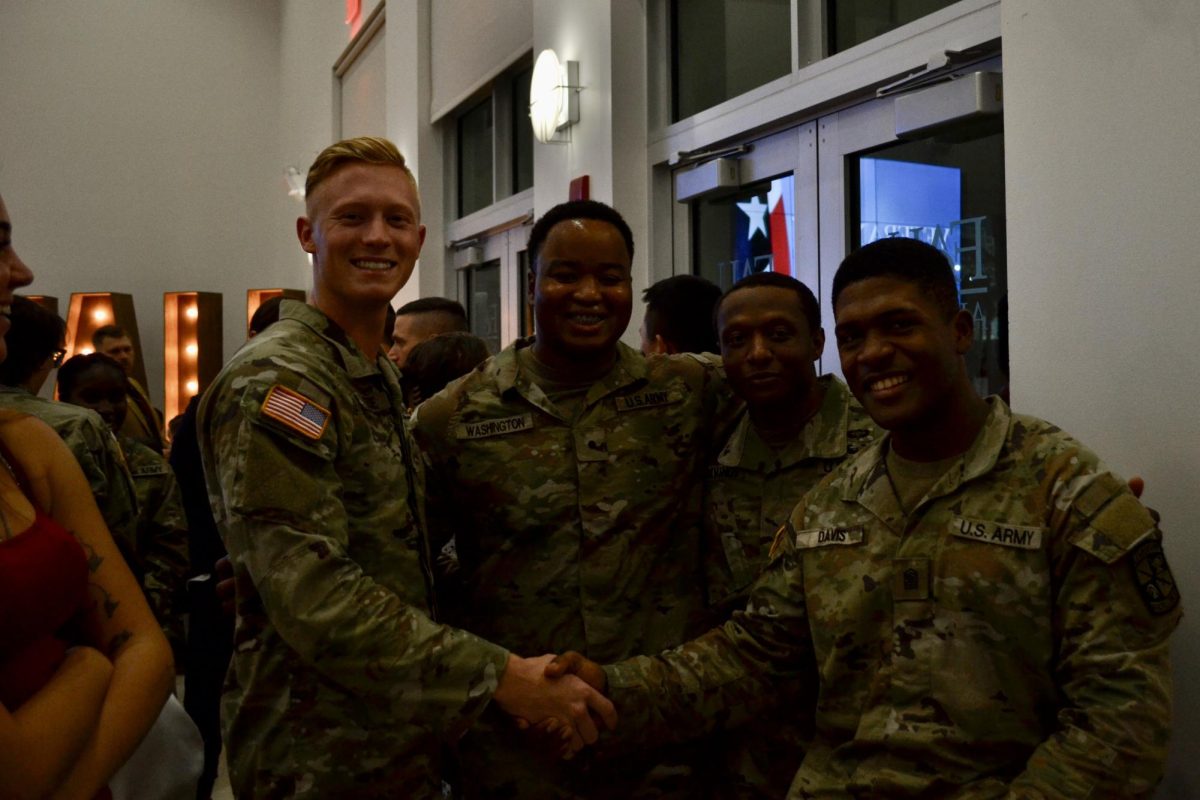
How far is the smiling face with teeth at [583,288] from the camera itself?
6.59 ft

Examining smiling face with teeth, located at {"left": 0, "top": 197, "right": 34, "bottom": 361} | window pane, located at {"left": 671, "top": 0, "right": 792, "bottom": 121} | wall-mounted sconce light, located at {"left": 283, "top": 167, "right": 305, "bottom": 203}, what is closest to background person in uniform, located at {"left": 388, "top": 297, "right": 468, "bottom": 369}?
window pane, located at {"left": 671, "top": 0, "right": 792, "bottom": 121}

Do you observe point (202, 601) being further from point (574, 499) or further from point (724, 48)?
point (724, 48)

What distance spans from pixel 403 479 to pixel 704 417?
0.64 metres

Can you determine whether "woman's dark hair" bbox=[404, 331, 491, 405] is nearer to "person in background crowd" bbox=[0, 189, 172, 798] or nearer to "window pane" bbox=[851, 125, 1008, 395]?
"window pane" bbox=[851, 125, 1008, 395]

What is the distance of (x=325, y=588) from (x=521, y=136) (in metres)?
5.09

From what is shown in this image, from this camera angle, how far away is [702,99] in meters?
4.34

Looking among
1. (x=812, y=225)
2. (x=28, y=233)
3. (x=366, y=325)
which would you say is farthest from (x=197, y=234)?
(x=366, y=325)

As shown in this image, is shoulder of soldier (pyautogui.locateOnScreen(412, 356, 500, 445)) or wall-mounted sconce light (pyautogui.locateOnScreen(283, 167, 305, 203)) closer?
A: shoulder of soldier (pyautogui.locateOnScreen(412, 356, 500, 445))

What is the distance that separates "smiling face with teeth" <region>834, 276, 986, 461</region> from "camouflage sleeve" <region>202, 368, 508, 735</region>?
75 cm

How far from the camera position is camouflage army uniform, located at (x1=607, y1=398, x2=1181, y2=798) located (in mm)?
1378

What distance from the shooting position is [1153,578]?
1.39 metres

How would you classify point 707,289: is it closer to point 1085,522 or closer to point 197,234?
point 1085,522

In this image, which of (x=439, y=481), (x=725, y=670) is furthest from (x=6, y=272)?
(x=725, y=670)

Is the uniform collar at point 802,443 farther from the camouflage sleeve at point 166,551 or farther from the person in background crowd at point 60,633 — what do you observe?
the camouflage sleeve at point 166,551
